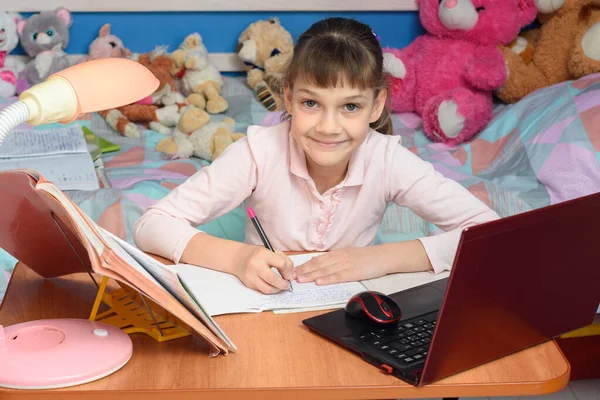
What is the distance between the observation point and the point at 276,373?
2.98 ft

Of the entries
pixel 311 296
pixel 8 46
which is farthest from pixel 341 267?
pixel 8 46

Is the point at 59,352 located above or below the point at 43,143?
above

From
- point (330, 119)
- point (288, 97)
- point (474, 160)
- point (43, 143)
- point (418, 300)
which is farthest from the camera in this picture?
point (474, 160)

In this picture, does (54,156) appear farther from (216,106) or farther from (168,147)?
(216,106)

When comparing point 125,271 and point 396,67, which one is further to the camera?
point 396,67

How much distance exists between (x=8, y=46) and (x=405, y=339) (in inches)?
81.4

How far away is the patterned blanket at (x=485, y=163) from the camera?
196cm

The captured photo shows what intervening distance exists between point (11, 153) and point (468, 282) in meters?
1.66

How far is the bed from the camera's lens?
197 cm

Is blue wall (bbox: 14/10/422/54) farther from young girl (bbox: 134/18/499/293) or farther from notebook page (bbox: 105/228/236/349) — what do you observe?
notebook page (bbox: 105/228/236/349)

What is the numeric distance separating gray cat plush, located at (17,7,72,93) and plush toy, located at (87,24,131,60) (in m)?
0.10

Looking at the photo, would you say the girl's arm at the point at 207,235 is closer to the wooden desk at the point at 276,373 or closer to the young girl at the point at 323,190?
the young girl at the point at 323,190

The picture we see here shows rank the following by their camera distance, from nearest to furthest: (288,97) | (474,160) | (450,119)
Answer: (288,97)
(474,160)
(450,119)

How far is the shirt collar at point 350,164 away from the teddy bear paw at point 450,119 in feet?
3.52
